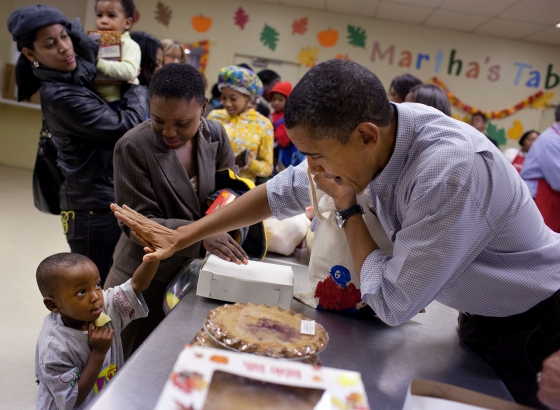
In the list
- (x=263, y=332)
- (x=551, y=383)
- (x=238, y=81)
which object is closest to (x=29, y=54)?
(x=238, y=81)

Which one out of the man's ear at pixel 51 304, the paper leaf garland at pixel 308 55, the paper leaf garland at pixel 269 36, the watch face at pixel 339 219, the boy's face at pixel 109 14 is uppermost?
the paper leaf garland at pixel 269 36

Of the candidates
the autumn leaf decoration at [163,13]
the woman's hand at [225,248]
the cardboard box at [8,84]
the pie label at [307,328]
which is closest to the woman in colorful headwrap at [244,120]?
the woman's hand at [225,248]

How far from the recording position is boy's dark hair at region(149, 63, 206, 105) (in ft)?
5.28

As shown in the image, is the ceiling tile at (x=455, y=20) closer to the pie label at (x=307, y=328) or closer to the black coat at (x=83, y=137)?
the black coat at (x=83, y=137)

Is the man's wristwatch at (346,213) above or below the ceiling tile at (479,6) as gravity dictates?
below

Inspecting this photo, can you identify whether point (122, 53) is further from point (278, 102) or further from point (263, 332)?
point (278, 102)

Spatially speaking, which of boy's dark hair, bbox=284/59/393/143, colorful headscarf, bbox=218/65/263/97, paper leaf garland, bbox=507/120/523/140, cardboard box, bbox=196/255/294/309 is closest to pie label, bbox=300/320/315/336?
cardboard box, bbox=196/255/294/309

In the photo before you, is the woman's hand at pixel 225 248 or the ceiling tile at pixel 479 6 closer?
the woman's hand at pixel 225 248

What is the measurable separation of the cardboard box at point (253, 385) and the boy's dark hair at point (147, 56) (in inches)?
92.5

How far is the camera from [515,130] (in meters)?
7.47

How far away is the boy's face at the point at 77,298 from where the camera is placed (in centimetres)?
144

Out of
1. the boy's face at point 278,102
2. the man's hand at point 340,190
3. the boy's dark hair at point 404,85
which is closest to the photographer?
the man's hand at point 340,190

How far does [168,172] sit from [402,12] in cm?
612

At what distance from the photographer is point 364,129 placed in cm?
105
